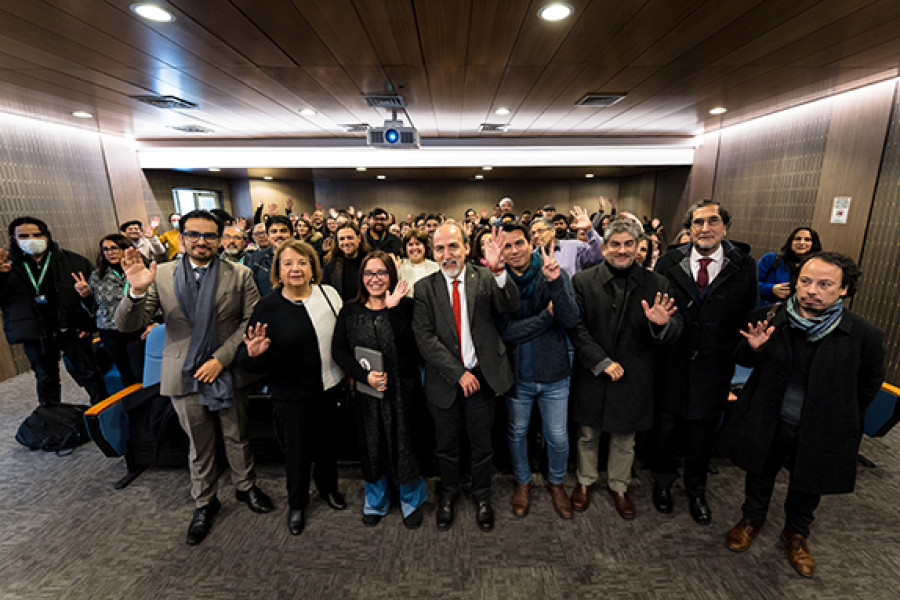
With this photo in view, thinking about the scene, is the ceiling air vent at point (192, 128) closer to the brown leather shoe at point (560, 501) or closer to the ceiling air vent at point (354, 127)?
the ceiling air vent at point (354, 127)

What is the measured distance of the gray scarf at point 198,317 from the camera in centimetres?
232

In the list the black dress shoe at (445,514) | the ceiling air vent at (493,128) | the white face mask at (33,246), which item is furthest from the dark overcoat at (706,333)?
the white face mask at (33,246)

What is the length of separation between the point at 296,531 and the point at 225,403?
0.95m

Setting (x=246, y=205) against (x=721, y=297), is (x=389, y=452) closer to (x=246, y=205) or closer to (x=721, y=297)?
(x=721, y=297)

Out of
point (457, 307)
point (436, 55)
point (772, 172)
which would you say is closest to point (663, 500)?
point (457, 307)

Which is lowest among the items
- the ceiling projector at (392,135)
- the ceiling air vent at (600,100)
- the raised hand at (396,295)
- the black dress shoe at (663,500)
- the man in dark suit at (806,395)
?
the black dress shoe at (663,500)

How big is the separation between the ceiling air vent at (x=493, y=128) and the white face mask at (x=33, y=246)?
569 centimetres

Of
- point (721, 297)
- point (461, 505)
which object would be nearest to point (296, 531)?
point (461, 505)

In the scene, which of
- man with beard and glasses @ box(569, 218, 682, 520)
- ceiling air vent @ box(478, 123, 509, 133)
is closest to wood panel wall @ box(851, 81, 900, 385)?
man with beard and glasses @ box(569, 218, 682, 520)

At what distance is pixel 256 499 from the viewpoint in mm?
2734

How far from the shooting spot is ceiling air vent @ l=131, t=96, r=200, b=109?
4.61 metres

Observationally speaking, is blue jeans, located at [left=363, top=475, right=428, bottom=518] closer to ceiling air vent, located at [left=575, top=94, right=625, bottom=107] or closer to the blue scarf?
the blue scarf

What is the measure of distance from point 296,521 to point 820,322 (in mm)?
3219

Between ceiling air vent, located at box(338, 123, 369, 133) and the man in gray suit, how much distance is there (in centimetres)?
448
